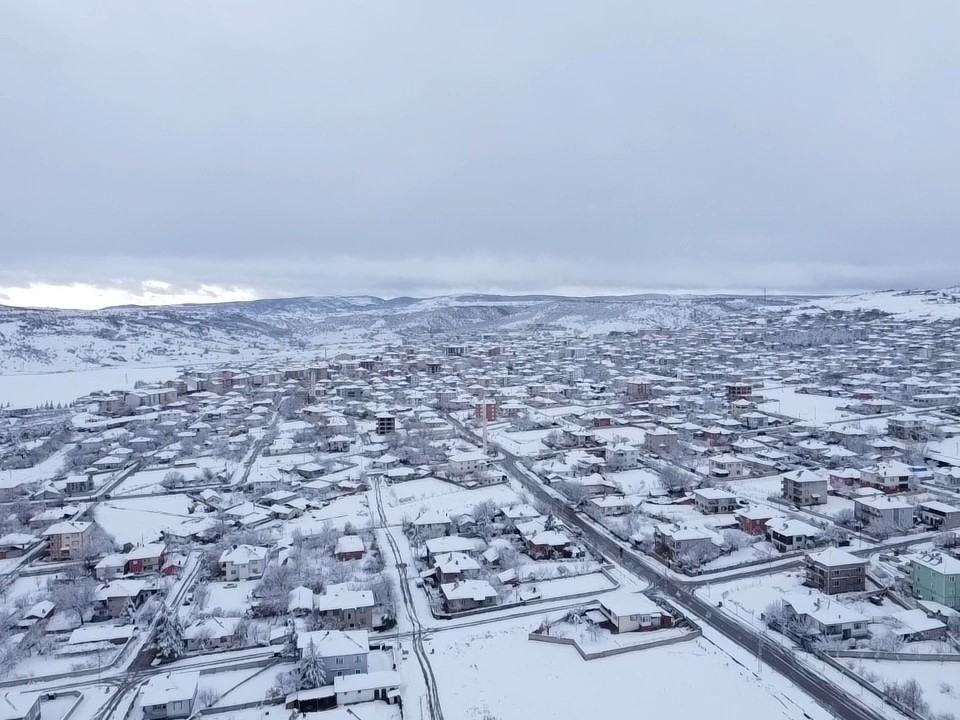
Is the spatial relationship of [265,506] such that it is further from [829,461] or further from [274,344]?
[274,344]

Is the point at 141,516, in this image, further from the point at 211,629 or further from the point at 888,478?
the point at 888,478

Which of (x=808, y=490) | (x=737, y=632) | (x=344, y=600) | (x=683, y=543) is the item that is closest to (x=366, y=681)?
(x=344, y=600)

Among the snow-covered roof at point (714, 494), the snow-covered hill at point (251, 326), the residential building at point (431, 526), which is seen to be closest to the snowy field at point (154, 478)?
the residential building at point (431, 526)

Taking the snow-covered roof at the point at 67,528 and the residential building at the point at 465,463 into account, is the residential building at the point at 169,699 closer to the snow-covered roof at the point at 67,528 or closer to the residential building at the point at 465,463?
the snow-covered roof at the point at 67,528

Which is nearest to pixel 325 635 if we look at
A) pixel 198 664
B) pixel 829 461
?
pixel 198 664

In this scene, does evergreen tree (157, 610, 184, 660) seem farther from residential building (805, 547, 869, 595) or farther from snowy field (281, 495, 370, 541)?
residential building (805, 547, 869, 595)

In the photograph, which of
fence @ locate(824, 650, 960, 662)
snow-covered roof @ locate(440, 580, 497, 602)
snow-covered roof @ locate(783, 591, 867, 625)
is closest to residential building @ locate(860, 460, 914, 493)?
snow-covered roof @ locate(783, 591, 867, 625)
